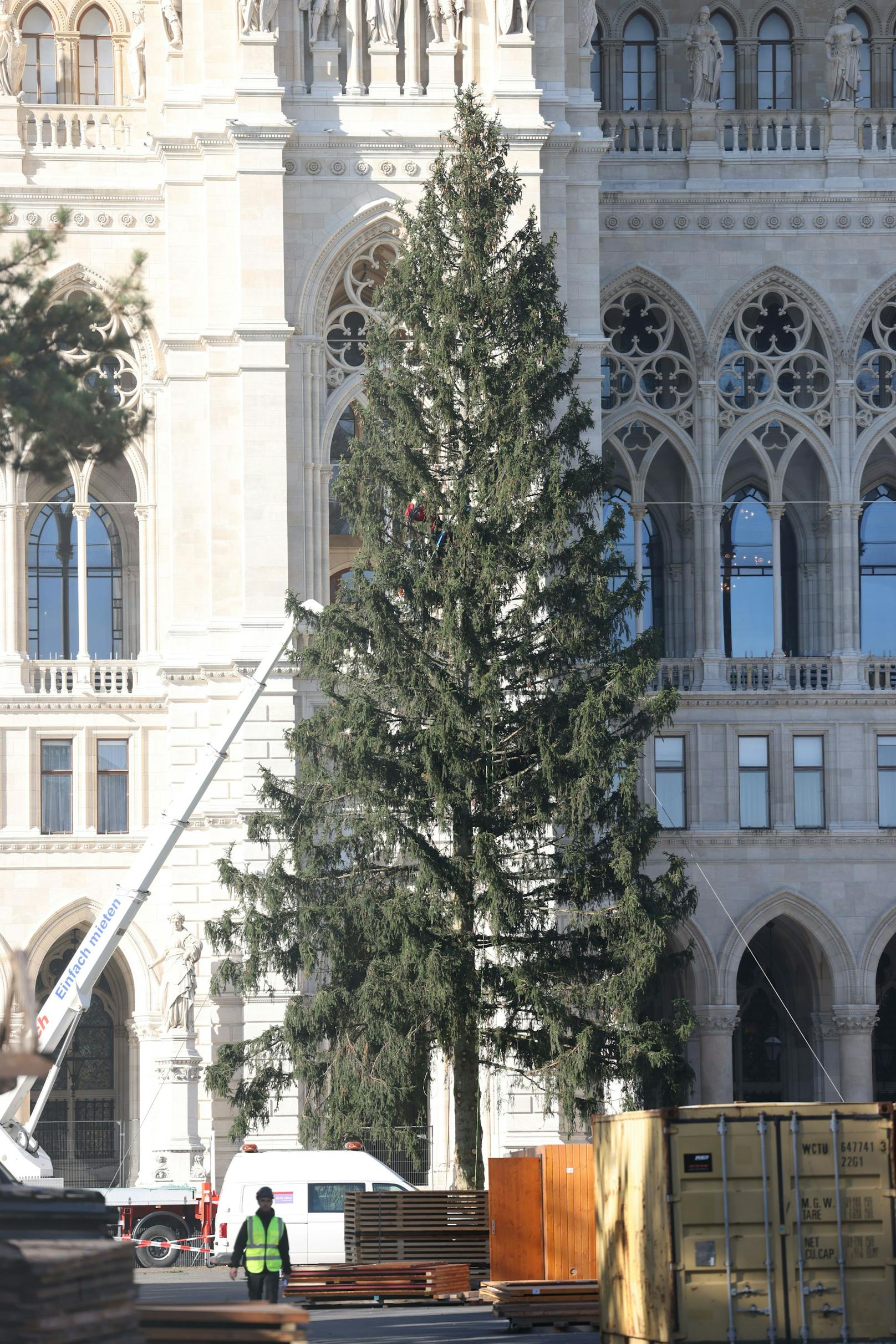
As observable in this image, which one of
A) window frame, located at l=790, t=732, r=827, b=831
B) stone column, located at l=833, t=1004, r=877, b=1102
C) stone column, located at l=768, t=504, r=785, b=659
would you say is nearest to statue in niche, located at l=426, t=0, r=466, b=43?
stone column, located at l=768, t=504, r=785, b=659

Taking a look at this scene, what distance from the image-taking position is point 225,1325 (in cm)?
1673

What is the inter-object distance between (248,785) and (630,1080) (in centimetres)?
1008

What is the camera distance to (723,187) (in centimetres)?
5044

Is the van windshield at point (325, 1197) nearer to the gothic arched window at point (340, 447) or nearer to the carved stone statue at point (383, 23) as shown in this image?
the gothic arched window at point (340, 447)

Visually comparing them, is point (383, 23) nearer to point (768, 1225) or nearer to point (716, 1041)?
point (716, 1041)

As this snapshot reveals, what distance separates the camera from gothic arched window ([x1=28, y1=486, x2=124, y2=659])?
5019 cm

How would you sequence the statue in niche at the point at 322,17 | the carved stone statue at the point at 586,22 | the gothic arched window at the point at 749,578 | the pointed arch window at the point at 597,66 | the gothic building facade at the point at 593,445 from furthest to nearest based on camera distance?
the pointed arch window at the point at 597,66
the gothic arched window at the point at 749,578
the carved stone statue at the point at 586,22
the statue in niche at the point at 322,17
the gothic building facade at the point at 593,445

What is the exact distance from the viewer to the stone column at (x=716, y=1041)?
160 feet

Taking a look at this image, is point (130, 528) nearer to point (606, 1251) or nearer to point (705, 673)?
point (705, 673)

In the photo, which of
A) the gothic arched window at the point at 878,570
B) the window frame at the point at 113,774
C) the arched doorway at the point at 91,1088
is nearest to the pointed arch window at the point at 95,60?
the window frame at the point at 113,774

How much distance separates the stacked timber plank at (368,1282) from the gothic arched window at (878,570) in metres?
22.9

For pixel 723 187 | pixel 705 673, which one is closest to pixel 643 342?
pixel 723 187

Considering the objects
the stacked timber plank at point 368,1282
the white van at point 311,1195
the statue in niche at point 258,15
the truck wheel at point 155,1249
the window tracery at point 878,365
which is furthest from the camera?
the window tracery at point 878,365

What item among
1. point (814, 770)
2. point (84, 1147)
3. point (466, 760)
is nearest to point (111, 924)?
point (466, 760)
